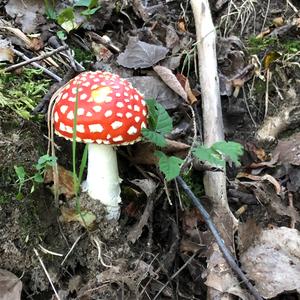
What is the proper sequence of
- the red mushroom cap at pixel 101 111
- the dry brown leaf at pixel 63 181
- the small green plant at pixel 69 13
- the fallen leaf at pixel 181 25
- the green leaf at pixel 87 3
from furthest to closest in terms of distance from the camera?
the fallen leaf at pixel 181 25 → the green leaf at pixel 87 3 → the small green plant at pixel 69 13 → the dry brown leaf at pixel 63 181 → the red mushroom cap at pixel 101 111

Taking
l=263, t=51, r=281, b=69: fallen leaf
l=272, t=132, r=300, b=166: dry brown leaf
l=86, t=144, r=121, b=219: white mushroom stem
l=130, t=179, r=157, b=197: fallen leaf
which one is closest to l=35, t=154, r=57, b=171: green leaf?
l=86, t=144, r=121, b=219: white mushroom stem

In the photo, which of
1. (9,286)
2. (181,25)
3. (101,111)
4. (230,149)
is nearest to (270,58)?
(181,25)

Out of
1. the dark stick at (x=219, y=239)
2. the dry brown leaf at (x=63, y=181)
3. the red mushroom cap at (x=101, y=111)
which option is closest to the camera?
the red mushroom cap at (x=101, y=111)

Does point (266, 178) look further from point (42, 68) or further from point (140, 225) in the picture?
point (42, 68)

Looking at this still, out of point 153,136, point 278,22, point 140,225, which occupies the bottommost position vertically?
point 140,225

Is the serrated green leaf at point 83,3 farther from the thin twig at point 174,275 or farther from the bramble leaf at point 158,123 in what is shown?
the thin twig at point 174,275

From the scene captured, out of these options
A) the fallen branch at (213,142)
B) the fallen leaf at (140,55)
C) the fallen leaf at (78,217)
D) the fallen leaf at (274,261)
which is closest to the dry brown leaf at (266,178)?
the fallen branch at (213,142)

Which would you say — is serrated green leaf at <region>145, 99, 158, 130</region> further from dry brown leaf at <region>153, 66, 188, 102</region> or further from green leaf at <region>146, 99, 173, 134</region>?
dry brown leaf at <region>153, 66, 188, 102</region>
